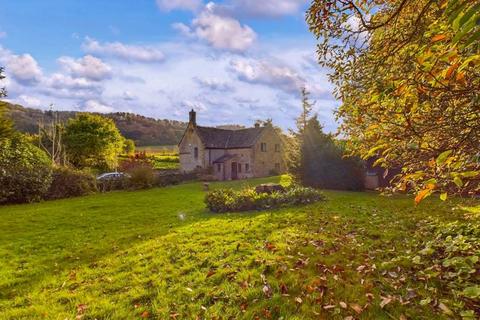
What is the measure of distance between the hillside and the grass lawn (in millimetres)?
87027

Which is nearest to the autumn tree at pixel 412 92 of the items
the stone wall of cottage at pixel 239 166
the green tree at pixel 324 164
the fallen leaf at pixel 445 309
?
the fallen leaf at pixel 445 309

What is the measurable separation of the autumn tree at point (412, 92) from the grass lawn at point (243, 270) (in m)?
1.78

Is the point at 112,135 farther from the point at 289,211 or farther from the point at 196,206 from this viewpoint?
the point at 289,211

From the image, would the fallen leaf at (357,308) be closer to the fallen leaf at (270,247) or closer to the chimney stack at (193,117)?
the fallen leaf at (270,247)

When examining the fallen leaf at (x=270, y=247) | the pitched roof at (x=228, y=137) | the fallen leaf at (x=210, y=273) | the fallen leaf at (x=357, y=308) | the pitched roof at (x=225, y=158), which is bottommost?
the fallen leaf at (x=210, y=273)

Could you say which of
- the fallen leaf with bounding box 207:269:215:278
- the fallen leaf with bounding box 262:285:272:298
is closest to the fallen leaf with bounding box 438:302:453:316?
the fallen leaf with bounding box 262:285:272:298

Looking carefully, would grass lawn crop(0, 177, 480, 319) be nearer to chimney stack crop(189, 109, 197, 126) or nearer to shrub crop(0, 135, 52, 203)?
shrub crop(0, 135, 52, 203)

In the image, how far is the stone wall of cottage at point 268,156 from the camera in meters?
44.0

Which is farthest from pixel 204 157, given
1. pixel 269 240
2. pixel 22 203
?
pixel 269 240

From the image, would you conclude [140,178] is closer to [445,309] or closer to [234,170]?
[234,170]

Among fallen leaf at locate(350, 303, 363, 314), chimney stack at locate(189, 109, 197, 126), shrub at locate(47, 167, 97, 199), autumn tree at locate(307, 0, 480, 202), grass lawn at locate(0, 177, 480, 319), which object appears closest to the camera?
autumn tree at locate(307, 0, 480, 202)

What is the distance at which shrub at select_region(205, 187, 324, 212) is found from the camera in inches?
618

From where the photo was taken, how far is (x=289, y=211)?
1407cm

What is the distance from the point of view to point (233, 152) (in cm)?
4559
